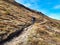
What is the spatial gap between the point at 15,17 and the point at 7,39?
314 cm

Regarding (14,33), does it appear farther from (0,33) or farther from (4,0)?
(4,0)

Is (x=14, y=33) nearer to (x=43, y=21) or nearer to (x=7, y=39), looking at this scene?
(x=7, y=39)

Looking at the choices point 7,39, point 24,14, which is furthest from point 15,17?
point 7,39

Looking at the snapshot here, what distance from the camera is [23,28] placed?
67.3 feet

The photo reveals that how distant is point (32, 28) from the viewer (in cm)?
2062

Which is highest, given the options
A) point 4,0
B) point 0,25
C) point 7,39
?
point 4,0

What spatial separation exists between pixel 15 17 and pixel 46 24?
3633mm

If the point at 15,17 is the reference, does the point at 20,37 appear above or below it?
below

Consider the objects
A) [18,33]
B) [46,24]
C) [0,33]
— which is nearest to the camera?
[0,33]

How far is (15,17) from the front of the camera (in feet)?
69.1

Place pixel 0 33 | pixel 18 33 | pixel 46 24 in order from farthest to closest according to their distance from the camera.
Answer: pixel 46 24 < pixel 18 33 < pixel 0 33

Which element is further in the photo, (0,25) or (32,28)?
(32,28)

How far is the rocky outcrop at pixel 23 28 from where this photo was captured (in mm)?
18828

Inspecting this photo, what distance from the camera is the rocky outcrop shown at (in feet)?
Answer: 61.8
